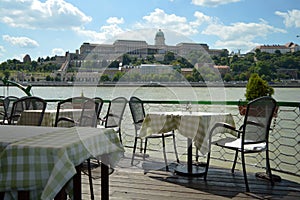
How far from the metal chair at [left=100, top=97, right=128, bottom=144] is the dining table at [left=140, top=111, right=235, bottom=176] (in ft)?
1.60

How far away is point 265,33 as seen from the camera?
9.38 meters

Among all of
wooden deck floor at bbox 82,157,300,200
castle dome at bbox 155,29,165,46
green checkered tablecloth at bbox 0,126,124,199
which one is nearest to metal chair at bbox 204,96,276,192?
wooden deck floor at bbox 82,157,300,200

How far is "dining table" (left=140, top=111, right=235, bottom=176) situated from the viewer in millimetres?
3471

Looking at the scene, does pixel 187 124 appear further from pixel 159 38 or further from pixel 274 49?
pixel 274 49

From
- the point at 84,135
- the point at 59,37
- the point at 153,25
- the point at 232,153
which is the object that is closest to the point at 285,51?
the point at 232,153

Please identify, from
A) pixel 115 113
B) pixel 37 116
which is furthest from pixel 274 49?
pixel 37 116

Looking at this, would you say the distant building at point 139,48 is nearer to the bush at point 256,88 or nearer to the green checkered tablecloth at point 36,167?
the green checkered tablecloth at point 36,167

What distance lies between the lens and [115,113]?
4.32m

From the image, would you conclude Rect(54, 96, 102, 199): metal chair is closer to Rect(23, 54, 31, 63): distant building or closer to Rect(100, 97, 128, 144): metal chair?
Rect(100, 97, 128, 144): metal chair

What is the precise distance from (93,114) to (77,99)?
58 centimetres

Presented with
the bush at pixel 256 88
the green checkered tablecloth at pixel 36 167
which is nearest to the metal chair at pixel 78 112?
the green checkered tablecloth at pixel 36 167

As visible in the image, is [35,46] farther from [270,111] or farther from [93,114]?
[270,111]

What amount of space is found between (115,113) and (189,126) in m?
1.22

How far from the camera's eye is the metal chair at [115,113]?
167 inches
